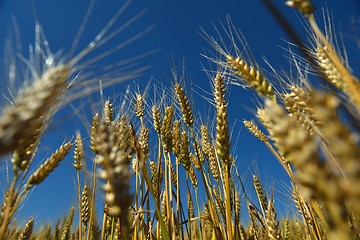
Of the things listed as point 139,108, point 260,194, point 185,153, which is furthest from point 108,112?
point 260,194

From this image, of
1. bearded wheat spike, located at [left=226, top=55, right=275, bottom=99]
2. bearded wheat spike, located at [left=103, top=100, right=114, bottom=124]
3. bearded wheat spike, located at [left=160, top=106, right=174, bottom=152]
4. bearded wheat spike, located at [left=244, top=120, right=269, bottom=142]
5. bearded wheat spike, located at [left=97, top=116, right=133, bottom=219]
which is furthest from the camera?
bearded wheat spike, located at [left=244, top=120, right=269, bottom=142]

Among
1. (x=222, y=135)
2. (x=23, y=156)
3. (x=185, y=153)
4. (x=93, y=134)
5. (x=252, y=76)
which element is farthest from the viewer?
(x=185, y=153)

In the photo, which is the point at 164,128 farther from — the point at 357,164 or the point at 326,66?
the point at 357,164

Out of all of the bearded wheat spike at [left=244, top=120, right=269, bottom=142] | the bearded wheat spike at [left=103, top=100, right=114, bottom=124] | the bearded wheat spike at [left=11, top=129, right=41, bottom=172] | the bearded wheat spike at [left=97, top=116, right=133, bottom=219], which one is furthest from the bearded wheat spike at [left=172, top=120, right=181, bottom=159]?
the bearded wheat spike at [left=97, top=116, right=133, bottom=219]

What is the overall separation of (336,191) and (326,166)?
0.05 meters

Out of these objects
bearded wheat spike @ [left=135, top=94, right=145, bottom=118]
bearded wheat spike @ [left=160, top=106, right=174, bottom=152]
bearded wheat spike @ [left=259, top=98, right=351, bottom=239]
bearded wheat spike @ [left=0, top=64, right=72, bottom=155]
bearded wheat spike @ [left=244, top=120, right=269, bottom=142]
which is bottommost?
bearded wheat spike @ [left=259, top=98, right=351, bottom=239]

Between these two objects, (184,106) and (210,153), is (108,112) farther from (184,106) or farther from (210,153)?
(210,153)

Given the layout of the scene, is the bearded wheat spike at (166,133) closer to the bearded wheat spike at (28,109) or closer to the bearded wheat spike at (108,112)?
the bearded wheat spike at (108,112)

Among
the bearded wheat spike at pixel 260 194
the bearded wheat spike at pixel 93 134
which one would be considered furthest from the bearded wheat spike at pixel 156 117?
the bearded wheat spike at pixel 260 194

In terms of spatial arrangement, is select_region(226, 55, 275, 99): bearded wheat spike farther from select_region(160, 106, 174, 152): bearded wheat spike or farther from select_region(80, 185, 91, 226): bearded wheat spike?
select_region(80, 185, 91, 226): bearded wheat spike

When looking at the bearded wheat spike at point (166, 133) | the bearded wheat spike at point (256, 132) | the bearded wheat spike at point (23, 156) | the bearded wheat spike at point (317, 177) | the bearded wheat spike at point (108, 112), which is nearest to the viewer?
the bearded wheat spike at point (317, 177)

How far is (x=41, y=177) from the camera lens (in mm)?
1618

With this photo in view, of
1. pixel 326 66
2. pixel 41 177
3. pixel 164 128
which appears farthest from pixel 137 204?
pixel 326 66

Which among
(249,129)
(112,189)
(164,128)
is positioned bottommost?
(112,189)
